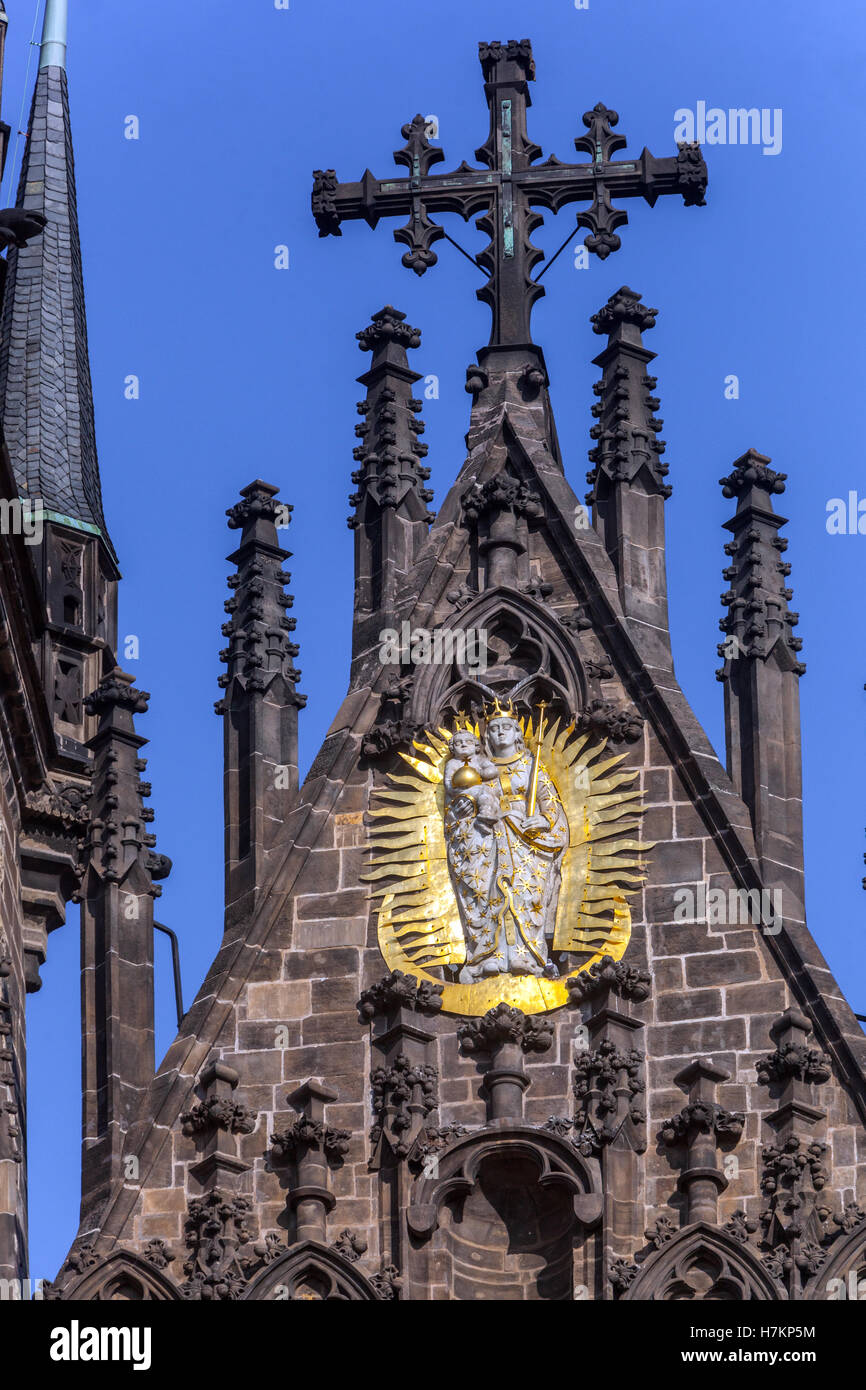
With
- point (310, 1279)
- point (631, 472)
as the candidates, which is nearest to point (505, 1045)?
point (310, 1279)

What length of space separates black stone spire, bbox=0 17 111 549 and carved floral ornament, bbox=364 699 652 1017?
629 cm

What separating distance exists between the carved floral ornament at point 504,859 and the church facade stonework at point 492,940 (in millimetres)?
29

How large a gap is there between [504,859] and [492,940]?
739 millimetres

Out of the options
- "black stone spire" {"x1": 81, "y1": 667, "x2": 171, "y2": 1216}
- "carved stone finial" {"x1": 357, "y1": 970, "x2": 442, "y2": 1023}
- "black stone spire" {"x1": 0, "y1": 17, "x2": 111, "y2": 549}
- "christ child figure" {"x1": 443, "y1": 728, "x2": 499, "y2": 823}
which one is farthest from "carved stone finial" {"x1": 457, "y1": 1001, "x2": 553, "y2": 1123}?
"black stone spire" {"x1": 0, "y1": 17, "x2": 111, "y2": 549}

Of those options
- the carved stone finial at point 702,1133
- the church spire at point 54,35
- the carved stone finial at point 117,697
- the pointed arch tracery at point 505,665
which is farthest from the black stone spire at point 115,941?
the church spire at point 54,35

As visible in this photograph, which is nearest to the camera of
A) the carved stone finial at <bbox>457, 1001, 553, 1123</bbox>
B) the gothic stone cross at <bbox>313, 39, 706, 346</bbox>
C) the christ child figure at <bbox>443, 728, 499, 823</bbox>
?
the carved stone finial at <bbox>457, 1001, 553, 1123</bbox>

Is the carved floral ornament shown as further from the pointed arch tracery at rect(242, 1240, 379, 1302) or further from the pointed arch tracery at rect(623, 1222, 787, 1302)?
the pointed arch tracery at rect(623, 1222, 787, 1302)

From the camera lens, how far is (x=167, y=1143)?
43875 millimetres

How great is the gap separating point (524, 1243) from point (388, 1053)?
1862 millimetres

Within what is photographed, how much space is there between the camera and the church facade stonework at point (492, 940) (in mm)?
42906

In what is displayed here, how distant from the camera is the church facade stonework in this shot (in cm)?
4291

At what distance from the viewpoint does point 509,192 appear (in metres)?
48.9

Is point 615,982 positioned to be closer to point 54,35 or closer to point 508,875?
point 508,875
